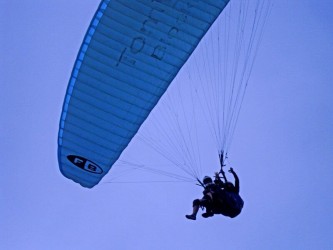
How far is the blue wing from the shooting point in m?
8.42

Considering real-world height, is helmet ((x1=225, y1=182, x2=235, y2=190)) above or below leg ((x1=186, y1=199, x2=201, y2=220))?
above

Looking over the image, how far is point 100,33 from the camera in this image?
27.9 ft

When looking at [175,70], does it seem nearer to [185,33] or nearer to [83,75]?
[185,33]

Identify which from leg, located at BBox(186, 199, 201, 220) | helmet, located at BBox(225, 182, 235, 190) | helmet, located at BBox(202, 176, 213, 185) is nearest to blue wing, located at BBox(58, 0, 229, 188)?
helmet, located at BBox(202, 176, 213, 185)

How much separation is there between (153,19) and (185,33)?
62 cm

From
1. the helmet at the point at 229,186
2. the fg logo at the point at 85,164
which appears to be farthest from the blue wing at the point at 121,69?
the helmet at the point at 229,186

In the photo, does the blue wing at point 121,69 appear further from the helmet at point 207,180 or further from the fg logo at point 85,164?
the helmet at point 207,180

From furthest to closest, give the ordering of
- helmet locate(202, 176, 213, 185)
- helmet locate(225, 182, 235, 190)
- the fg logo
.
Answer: the fg logo, helmet locate(202, 176, 213, 185), helmet locate(225, 182, 235, 190)

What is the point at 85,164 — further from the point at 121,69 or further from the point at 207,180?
the point at 207,180

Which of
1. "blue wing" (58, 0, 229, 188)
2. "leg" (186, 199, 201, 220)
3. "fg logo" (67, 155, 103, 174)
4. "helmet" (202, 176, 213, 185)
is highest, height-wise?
"blue wing" (58, 0, 229, 188)

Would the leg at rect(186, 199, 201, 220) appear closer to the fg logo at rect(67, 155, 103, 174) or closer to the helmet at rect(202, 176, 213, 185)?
the helmet at rect(202, 176, 213, 185)

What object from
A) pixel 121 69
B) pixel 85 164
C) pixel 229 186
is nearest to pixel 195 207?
pixel 229 186

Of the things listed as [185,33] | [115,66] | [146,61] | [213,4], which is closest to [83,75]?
[115,66]

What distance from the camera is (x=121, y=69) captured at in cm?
884
